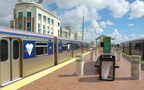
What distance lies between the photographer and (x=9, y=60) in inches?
210

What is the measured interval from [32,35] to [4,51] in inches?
86.9

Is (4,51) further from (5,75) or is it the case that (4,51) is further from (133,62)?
(133,62)

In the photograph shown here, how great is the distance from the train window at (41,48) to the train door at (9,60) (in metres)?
1.71

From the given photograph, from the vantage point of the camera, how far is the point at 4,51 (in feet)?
16.6

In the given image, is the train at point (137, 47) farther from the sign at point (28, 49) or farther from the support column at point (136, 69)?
the sign at point (28, 49)

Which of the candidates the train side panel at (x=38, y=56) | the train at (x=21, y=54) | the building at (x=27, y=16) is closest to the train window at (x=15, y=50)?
the train at (x=21, y=54)

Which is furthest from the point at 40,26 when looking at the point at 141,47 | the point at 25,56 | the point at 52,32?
the point at 25,56

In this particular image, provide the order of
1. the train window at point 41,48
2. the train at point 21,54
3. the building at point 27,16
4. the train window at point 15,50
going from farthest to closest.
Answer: the building at point 27,16
the train window at point 41,48
the train window at point 15,50
the train at point 21,54

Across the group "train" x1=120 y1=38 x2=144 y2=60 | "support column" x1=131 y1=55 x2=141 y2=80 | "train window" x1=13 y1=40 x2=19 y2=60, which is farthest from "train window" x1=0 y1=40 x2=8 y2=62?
"train" x1=120 y1=38 x2=144 y2=60

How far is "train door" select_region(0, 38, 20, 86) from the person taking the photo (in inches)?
197

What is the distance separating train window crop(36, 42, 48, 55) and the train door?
1713mm

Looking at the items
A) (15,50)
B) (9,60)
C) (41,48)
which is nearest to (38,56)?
(41,48)

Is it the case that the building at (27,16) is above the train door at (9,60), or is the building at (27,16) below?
above

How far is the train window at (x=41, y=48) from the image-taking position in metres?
7.61
